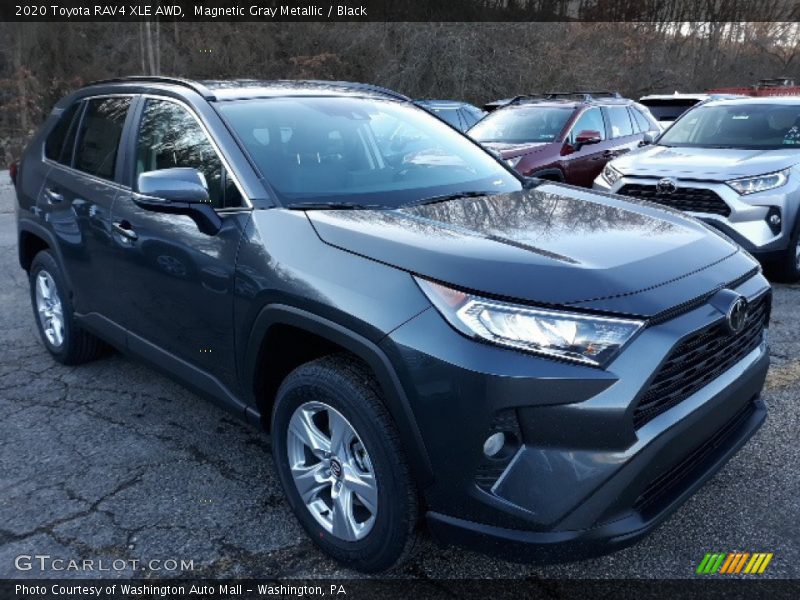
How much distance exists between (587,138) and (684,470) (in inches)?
261

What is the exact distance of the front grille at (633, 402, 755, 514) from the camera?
2086 mm

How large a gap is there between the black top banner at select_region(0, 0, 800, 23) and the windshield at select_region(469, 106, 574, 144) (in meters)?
15.7

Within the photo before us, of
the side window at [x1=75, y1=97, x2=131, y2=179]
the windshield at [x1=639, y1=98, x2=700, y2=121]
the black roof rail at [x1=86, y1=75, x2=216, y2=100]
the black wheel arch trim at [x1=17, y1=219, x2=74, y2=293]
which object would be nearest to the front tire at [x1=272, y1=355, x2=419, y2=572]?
the black roof rail at [x1=86, y1=75, x2=216, y2=100]

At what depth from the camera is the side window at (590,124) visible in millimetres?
8562

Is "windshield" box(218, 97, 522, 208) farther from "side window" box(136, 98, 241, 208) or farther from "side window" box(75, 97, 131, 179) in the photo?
"side window" box(75, 97, 131, 179)

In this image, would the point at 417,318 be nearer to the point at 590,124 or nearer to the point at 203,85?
the point at 203,85

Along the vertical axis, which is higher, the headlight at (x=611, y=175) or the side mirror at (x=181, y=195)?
the side mirror at (x=181, y=195)

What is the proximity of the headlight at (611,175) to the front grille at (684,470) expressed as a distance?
4.22 m

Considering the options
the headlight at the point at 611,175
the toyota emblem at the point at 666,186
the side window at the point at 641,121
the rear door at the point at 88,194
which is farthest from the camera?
the side window at the point at 641,121

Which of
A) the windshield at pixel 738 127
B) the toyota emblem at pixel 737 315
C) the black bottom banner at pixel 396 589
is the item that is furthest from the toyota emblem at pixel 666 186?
the black bottom banner at pixel 396 589

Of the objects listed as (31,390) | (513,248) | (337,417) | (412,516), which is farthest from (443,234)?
(31,390)

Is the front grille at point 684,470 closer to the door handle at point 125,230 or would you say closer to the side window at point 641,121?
the door handle at point 125,230

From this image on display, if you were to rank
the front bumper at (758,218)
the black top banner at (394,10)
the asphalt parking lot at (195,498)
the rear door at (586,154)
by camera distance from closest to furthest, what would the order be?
the asphalt parking lot at (195,498) < the front bumper at (758,218) < the rear door at (586,154) < the black top banner at (394,10)

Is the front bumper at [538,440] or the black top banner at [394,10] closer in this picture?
the front bumper at [538,440]
